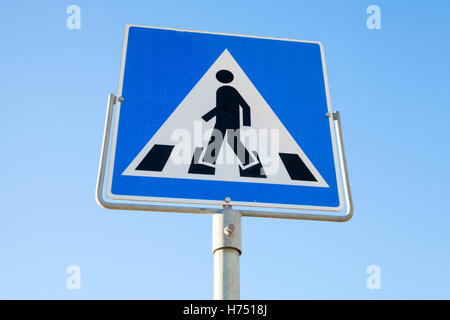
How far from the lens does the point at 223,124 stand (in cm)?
226

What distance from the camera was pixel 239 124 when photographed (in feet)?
7.48

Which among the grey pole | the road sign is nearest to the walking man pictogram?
the road sign

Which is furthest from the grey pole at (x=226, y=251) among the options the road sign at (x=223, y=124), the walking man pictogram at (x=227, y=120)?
the walking man pictogram at (x=227, y=120)

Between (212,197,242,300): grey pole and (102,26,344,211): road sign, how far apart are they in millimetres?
83

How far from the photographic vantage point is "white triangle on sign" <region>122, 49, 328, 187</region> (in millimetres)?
2146

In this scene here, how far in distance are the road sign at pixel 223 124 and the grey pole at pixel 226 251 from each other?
0.27 feet

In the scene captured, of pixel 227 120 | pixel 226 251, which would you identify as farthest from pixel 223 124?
pixel 226 251

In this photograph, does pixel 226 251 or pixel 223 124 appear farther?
pixel 223 124

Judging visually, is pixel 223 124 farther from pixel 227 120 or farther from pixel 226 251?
pixel 226 251

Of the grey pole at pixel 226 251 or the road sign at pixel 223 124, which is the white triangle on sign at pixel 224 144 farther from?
the grey pole at pixel 226 251

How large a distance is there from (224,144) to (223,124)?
10cm
